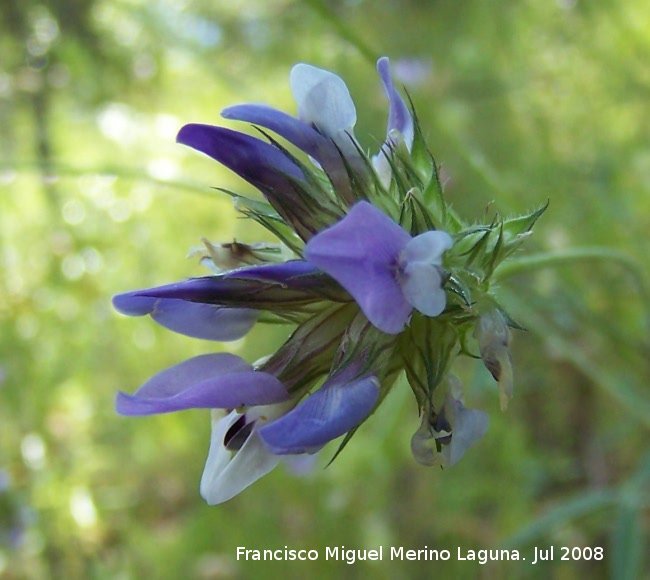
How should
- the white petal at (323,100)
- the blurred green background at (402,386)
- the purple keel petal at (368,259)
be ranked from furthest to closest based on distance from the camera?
1. the blurred green background at (402,386)
2. the white petal at (323,100)
3. the purple keel petal at (368,259)

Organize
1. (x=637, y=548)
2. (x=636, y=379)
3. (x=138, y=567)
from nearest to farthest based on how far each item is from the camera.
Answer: (x=637, y=548) → (x=636, y=379) → (x=138, y=567)

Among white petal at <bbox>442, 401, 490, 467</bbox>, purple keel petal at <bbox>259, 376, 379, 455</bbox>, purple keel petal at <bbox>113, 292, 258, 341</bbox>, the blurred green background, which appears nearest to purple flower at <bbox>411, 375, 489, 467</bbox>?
white petal at <bbox>442, 401, 490, 467</bbox>

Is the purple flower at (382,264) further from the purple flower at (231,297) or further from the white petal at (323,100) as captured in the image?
the white petal at (323,100)

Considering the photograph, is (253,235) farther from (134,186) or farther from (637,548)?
(637,548)

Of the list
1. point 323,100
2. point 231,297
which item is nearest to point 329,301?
point 231,297

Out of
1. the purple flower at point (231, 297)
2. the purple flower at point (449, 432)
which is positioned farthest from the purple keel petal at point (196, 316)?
the purple flower at point (449, 432)

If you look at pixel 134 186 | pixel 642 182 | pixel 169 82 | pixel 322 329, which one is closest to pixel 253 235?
pixel 134 186
